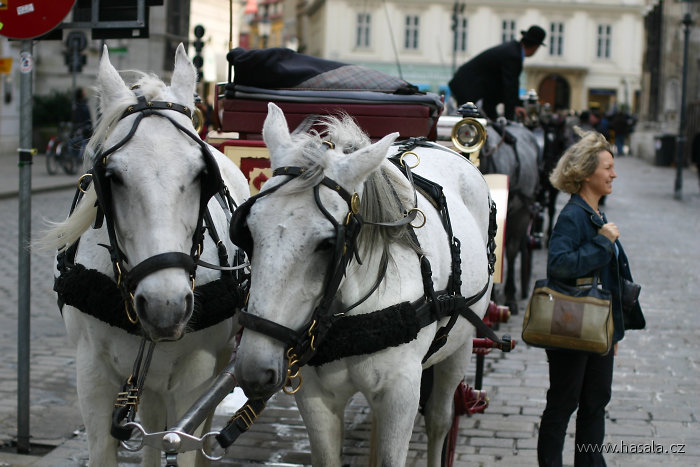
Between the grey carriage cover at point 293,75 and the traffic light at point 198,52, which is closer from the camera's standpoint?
the grey carriage cover at point 293,75

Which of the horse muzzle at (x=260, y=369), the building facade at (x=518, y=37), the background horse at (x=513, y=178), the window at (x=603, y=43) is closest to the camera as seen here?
the horse muzzle at (x=260, y=369)

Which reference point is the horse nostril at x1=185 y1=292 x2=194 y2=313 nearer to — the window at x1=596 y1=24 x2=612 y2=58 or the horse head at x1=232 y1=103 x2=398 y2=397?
the horse head at x1=232 y1=103 x2=398 y2=397

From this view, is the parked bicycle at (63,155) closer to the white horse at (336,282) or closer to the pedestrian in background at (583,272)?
the pedestrian in background at (583,272)

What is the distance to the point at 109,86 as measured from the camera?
143 inches

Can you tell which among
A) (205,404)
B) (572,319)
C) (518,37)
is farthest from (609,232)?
(518,37)

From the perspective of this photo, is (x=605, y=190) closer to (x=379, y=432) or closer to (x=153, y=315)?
(x=379, y=432)

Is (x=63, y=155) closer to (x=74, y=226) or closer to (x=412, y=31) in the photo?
(x=74, y=226)

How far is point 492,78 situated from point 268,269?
7.20 metres

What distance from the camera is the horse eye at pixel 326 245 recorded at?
3119 millimetres

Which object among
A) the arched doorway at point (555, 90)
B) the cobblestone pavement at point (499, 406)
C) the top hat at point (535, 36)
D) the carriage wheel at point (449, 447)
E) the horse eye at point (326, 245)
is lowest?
the cobblestone pavement at point (499, 406)

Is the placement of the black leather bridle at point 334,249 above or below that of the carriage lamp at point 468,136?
below

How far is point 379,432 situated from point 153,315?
99 centimetres

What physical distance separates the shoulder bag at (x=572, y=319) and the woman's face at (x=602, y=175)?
17.2 inches

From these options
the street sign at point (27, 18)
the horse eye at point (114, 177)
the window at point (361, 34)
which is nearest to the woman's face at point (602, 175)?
the horse eye at point (114, 177)
